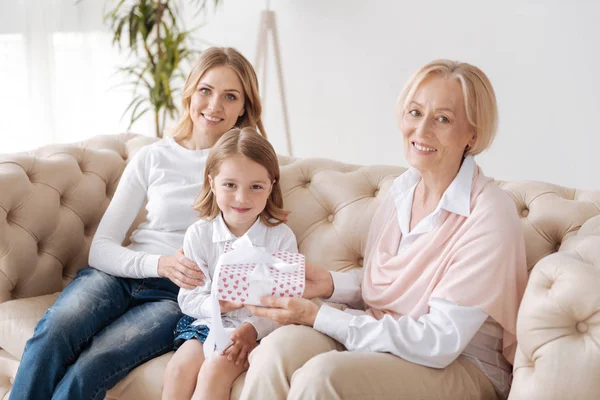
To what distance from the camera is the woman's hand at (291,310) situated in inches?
66.0

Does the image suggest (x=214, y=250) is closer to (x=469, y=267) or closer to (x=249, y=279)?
(x=249, y=279)

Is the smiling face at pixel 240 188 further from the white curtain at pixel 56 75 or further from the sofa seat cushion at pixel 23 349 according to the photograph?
the white curtain at pixel 56 75

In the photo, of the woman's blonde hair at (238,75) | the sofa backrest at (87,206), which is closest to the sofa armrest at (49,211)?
the sofa backrest at (87,206)

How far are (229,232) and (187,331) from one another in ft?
0.99

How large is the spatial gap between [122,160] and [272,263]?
42.1 inches

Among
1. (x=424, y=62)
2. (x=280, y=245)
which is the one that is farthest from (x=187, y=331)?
(x=424, y=62)

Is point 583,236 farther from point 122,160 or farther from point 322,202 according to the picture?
point 122,160

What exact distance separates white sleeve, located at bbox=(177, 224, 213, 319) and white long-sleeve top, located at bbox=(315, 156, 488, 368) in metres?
0.37

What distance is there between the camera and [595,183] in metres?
3.45

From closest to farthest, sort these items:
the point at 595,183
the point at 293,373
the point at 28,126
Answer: the point at 293,373 → the point at 595,183 → the point at 28,126

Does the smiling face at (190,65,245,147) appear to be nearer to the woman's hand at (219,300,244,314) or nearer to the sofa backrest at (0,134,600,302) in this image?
the sofa backrest at (0,134,600,302)

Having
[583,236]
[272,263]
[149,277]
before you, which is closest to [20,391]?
[149,277]

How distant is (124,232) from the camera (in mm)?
2209

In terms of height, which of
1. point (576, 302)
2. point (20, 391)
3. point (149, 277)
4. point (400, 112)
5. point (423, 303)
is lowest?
point (20, 391)
